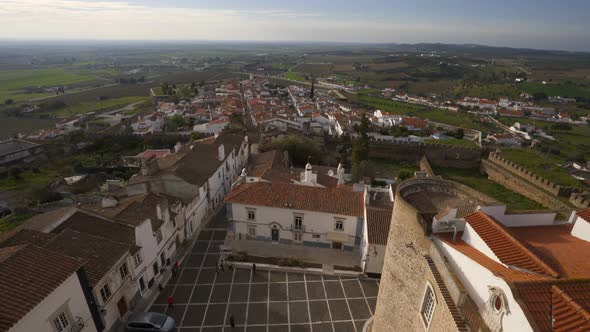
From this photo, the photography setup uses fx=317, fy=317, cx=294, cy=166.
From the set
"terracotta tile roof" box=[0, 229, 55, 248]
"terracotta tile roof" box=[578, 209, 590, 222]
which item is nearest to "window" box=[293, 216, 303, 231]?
"terracotta tile roof" box=[0, 229, 55, 248]

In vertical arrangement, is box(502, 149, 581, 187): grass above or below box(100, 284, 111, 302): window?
below

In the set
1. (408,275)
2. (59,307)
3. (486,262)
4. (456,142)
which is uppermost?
(486,262)

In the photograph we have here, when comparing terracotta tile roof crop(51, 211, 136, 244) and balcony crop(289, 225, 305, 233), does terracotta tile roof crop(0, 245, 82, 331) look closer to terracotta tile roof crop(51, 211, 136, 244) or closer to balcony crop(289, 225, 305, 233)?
terracotta tile roof crop(51, 211, 136, 244)

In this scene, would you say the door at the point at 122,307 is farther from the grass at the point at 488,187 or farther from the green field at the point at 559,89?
the green field at the point at 559,89

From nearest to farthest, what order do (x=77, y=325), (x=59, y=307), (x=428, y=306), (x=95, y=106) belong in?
1. (x=428, y=306)
2. (x=59, y=307)
3. (x=77, y=325)
4. (x=95, y=106)

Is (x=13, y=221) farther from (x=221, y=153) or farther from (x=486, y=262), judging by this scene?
(x=486, y=262)

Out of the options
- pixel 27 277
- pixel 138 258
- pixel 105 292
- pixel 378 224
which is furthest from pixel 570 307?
pixel 138 258

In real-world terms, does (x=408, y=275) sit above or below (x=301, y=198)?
above

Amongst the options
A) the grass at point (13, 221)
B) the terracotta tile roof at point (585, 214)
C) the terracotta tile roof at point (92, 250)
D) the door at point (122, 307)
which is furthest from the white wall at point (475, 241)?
the grass at point (13, 221)
